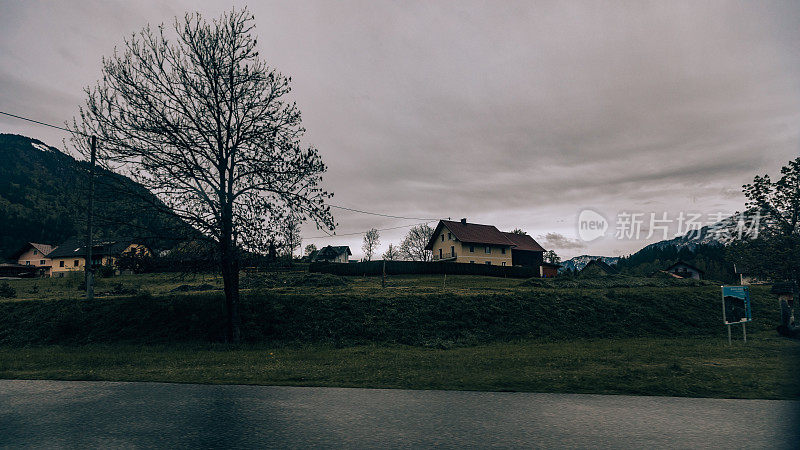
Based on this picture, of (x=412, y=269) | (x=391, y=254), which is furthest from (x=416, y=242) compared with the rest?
(x=412, y=269)

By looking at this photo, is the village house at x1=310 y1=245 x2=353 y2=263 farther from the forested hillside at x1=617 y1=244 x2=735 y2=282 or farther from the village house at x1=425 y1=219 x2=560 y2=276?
the forested hillside at x1=617 y1=244 x2=735 y2=282

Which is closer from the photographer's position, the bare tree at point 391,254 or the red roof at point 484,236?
the red roof at point 484,236

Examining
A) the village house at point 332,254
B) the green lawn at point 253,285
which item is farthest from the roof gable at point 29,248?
the green lawn at point 253,285

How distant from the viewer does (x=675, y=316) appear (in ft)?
74.4

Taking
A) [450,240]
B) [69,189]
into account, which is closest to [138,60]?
[69,189]

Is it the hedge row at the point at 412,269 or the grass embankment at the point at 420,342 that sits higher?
the hedge row at the point at 412,269

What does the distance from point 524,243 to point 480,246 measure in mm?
13171

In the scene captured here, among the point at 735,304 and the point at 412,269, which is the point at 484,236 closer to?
the point at 412,269

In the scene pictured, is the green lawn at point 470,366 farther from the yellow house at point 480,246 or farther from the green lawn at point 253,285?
the yellow house at point 480,246

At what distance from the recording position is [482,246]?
7306 centimetres

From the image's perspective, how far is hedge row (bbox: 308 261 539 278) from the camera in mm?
52375

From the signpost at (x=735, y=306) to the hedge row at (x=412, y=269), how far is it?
3626 cm

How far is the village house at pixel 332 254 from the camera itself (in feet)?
369

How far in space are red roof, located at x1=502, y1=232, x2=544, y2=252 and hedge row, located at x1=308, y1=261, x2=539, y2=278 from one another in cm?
2297
